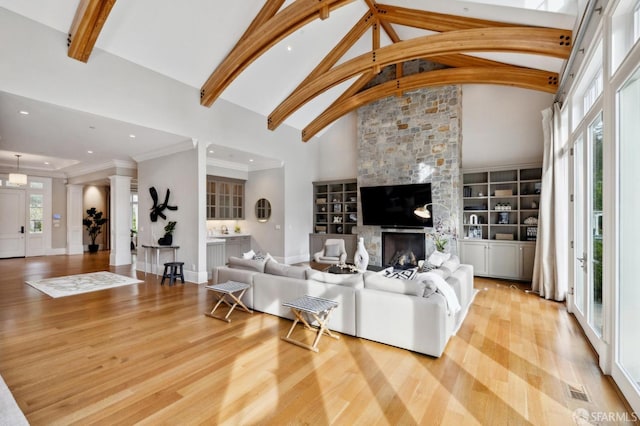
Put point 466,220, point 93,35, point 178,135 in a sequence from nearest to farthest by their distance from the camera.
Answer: point 93,35, point 178,135, point 466,220

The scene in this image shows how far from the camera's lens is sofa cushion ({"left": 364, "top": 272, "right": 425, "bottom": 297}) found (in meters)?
3.12

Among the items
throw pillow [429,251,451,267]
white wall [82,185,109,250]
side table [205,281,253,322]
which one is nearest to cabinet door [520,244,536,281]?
throw pillow [429,251,451,267]

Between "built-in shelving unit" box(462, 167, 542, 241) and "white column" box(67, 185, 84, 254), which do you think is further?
"white column" box(67, 185, 84, 254)

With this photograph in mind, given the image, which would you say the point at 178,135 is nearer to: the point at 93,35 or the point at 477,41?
the point at 93,35

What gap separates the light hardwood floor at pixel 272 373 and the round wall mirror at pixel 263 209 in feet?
16.4

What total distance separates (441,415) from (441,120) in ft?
21.7

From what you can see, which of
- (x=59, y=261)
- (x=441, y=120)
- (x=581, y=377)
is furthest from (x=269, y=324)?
(x=59, y=261)

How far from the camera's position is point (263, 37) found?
4863mm

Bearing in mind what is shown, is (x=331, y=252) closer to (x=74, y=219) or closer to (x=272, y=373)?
(x=272, y=373)

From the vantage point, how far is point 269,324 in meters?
3.80

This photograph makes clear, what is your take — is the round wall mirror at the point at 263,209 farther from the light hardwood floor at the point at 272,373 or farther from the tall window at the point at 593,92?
the tall window at the point at 593,92

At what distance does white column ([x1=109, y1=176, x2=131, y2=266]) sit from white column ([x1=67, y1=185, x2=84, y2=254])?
3.73 meters

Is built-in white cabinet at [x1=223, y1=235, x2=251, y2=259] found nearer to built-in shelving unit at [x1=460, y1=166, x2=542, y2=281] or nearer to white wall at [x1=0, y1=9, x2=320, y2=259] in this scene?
white wall at [x1=0, y1=9, x2=320, y2=259]

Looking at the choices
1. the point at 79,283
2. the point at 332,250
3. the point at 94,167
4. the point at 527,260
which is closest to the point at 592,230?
the point at 527,260
